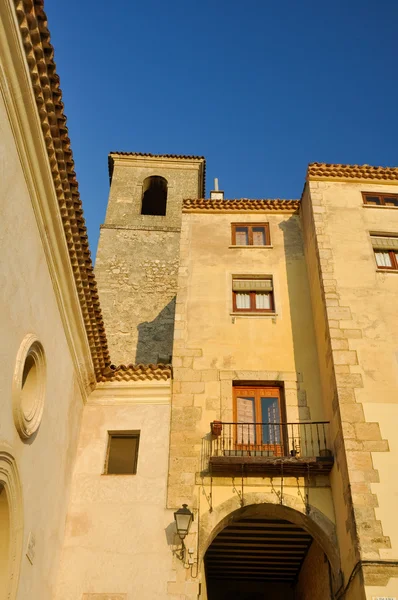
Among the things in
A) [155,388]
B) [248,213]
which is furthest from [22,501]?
[248,213]

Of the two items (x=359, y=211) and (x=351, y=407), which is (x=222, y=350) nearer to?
(x=351, y=407)

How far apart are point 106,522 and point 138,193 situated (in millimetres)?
17230

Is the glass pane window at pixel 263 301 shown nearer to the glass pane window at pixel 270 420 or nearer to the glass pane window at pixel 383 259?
the glass pane window at pixel 270 420

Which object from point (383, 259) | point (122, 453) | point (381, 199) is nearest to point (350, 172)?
point (381, 199)

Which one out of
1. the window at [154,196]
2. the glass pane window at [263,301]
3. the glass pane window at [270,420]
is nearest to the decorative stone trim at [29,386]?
the glass pane window at [270,420]

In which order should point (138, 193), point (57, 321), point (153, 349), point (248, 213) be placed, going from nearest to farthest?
point (57, 321), point (248, 213), point (153, 349), point (138, 193)

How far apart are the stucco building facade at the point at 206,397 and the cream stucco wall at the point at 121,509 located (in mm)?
30

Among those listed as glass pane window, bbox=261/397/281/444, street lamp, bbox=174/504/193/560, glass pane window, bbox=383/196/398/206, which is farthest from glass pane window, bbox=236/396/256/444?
glass pane window, bbox=383/196/398/206

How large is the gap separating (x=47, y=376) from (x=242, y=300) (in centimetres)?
600

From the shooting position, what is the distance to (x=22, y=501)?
355 inches

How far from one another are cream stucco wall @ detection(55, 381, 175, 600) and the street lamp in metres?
0.32

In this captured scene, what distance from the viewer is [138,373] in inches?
520

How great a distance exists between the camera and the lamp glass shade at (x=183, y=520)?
10664mm

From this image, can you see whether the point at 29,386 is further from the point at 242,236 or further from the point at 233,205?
the point at 233,205
